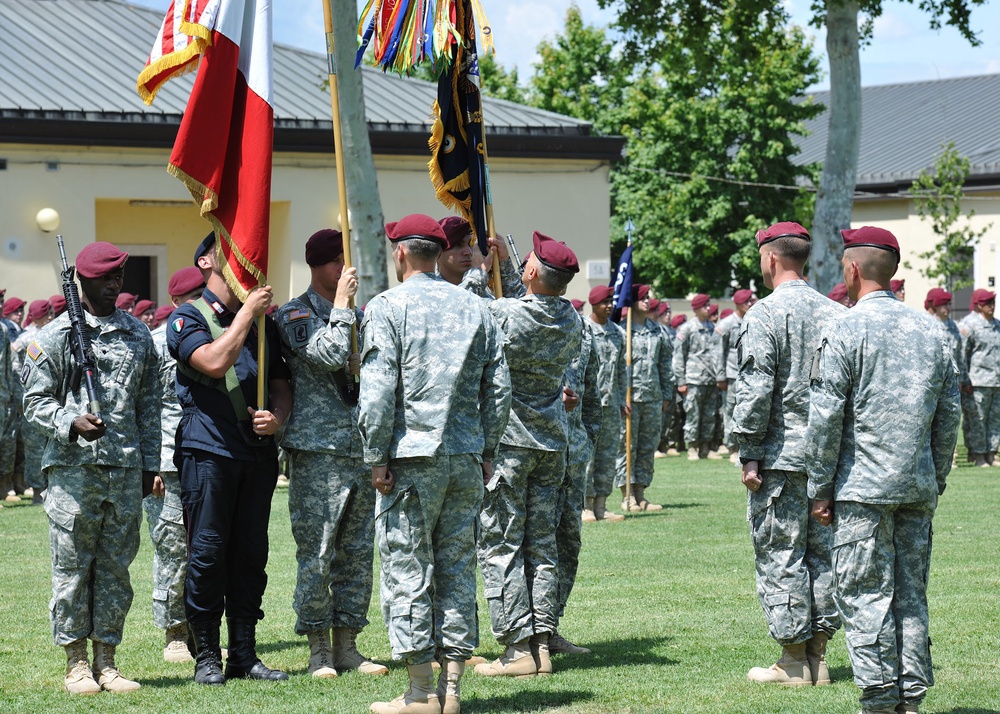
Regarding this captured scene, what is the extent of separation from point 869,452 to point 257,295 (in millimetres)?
3249

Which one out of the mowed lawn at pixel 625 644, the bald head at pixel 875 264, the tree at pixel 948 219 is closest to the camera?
the bald head at pixel 875 264

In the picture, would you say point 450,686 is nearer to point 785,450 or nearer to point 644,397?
point 785,450

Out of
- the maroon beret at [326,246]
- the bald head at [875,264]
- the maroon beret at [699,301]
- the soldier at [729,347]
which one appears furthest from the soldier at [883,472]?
the maroon beret at [699,301]

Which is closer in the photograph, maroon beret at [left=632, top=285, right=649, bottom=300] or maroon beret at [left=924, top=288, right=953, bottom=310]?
maroon beret at [left=632, top=285, right=649, bottom=300]

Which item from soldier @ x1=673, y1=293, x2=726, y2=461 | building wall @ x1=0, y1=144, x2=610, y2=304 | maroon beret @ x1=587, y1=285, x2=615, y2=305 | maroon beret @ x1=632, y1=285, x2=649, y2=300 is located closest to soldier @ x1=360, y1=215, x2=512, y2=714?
maroon beret @ x1=587, y1=285, x2=615, y2=305

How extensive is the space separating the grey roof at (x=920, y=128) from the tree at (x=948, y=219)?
1.66 meters

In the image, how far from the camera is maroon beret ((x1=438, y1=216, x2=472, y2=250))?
7.66 metres

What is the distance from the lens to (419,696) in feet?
21.1

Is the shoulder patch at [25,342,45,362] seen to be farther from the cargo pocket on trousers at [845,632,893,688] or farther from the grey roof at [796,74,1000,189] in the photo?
the grey roof at [796,74,1000,189]

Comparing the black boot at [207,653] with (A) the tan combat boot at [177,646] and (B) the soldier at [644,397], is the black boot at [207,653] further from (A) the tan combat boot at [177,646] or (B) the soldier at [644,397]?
(B) the soldier at [644,397]

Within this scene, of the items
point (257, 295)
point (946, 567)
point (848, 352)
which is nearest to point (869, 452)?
point (848, 352)

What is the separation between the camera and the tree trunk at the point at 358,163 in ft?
61.7

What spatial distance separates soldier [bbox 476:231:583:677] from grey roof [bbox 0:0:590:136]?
1687 centimetres

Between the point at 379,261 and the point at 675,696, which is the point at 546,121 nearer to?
the point at 379,261
